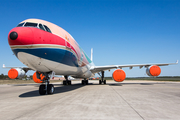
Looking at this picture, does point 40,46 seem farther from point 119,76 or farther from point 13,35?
point 119,76

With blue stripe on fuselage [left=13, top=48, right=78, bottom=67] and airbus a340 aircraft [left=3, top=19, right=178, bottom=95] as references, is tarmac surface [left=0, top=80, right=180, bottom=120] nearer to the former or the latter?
airbus a340 aircraft [left=3, top=19, right=178, bottom=95]

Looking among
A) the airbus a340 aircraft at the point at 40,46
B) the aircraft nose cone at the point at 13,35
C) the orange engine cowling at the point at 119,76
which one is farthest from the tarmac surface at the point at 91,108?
the orange engine cowling at the point at 119,76

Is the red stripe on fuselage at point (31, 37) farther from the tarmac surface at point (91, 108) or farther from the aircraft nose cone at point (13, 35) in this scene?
the tarmac surface at point (91, 108)

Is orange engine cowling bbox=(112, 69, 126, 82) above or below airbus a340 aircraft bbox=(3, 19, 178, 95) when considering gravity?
below

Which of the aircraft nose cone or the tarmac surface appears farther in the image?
the aircraft nose cone

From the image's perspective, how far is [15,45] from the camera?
654cm

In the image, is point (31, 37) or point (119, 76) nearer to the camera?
point (31, 37)

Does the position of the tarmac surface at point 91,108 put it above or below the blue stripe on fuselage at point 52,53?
below

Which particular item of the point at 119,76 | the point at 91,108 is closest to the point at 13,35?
the point at 91,108

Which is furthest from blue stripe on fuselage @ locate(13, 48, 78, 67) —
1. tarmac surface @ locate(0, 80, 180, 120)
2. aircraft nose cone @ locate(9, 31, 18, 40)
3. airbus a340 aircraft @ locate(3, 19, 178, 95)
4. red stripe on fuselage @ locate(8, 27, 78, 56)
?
tarmac surface @ locate(0, 80, 180, 120)

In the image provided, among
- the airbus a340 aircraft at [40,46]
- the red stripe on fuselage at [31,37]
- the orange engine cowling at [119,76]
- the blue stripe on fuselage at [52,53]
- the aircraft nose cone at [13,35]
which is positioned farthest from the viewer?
the orange engine cowling at [119,76]

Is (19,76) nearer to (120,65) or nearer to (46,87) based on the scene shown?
(46,87)

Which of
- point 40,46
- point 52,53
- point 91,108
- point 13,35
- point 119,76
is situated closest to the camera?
point 91,108

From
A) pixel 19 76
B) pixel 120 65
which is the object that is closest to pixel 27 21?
pixel 19 76
